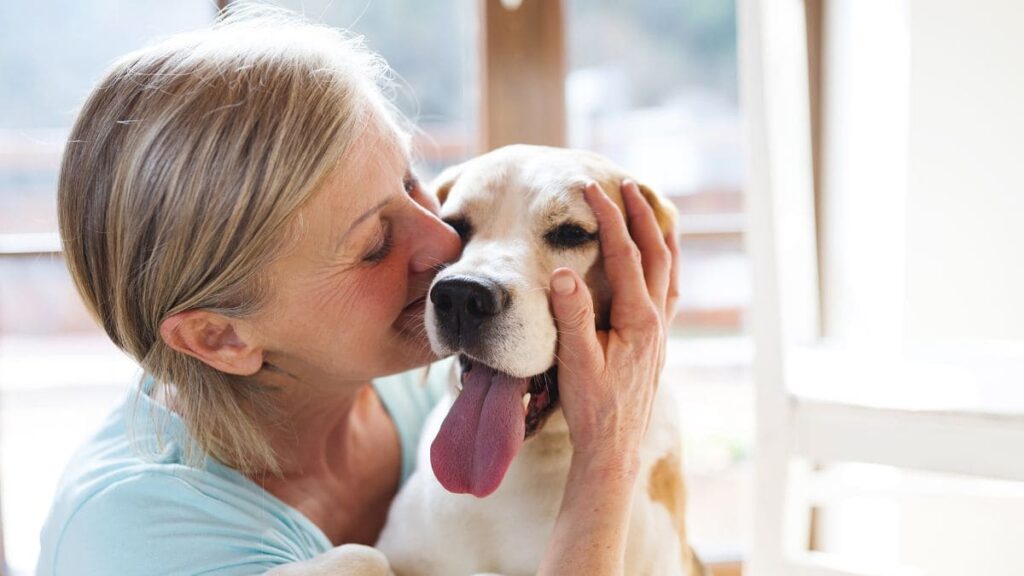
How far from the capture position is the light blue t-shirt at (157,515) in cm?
95

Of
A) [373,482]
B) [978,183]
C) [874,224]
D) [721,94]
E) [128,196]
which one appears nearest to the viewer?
[128,196]

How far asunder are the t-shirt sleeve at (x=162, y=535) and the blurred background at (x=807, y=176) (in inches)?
25.9

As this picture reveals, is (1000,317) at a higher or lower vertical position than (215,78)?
lower

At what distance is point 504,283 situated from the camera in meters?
0.99

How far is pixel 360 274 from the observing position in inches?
41.1

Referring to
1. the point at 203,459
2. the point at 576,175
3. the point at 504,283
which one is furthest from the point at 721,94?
the point at 203,459

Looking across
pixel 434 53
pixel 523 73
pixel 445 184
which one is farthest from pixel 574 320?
pixel 434 53

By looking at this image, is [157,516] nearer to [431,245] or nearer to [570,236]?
[431,245]

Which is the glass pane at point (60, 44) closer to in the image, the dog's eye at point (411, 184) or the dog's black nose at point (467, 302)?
the dog's eye at point (411, 184)

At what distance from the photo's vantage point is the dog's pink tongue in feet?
3.21

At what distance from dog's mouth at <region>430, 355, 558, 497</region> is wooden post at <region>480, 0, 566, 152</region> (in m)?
0.99

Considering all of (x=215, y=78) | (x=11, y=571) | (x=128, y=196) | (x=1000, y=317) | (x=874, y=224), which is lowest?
(x=11, y=571)

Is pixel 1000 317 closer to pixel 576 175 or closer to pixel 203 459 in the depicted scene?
pixel 576 175

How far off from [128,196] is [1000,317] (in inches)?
62.5
